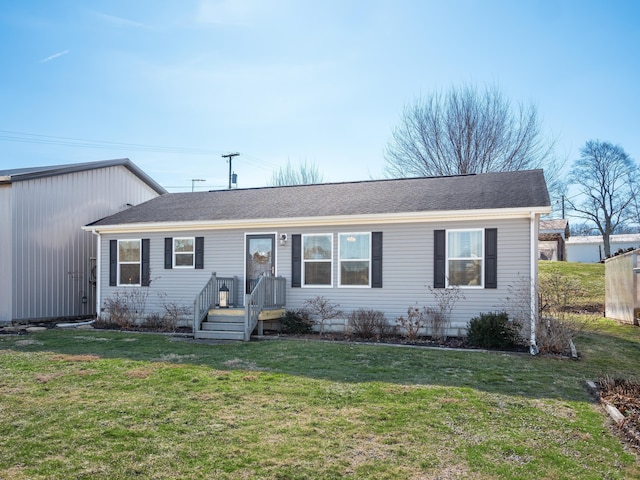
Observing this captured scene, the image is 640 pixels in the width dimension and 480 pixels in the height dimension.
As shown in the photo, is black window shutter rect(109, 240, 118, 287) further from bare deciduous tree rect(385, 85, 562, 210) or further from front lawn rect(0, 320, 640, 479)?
bare deciduous tree rect(385, 85, 562, 210)

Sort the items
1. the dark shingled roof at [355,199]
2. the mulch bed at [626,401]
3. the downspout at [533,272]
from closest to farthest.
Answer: the mulch bed at [626,401] → the downspout at [533,272] → the dark shingled roof at [355,199]

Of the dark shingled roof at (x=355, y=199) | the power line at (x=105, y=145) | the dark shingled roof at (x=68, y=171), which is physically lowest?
the dark shingled roof at (x=355, y=199)

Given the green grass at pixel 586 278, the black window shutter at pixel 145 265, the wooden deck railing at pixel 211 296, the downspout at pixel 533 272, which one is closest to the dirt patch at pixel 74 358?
the wooden deck railing at pixel 211 296

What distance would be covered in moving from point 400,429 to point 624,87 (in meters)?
16.5

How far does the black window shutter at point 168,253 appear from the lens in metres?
13.2

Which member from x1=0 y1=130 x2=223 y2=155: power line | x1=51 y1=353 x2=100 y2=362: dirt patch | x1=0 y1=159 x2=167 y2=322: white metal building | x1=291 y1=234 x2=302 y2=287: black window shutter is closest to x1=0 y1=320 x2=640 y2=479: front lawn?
x1=51 y1=353 x2=100 y2=362: dirt patch

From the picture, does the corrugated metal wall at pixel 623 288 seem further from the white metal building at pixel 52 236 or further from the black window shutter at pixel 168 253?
the white metal building at pixel 52 236

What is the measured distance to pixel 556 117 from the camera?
23766 mm

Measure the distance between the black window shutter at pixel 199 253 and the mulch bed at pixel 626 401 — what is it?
927 centimetres

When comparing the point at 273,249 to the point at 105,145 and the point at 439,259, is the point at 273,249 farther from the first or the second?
the point at 105,145

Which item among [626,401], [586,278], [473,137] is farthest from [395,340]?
[473,137]

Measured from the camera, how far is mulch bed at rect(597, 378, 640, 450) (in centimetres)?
466

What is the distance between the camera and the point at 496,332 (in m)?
9.45

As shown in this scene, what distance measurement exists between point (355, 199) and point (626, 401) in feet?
26.6
